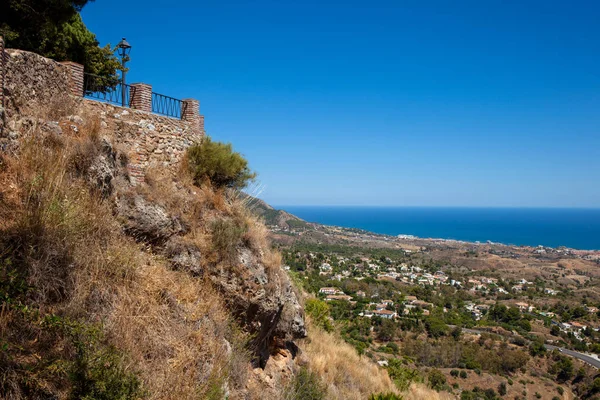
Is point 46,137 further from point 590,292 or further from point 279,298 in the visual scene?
point 590,292

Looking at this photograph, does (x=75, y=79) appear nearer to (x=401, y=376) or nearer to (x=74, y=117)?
(x=74, y=117)

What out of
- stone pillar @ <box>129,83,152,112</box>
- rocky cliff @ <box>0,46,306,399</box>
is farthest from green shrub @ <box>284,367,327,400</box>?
stone pillar @ <box>129,83,152,112</box>

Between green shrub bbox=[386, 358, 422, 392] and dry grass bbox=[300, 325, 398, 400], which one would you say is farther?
green shrub bbox=[386, 358, 422, 392]

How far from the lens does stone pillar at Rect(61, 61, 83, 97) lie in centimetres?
655

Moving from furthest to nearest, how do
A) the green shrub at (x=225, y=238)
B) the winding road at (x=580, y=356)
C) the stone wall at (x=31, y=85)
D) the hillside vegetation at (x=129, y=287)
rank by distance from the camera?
1. the winding road at (x=580, y=356)
2. the green shrub at (x=225, y=238)
3. the stone wall at (x=31, y=85)
4. the hillside vegetation at (x=129, y=287)

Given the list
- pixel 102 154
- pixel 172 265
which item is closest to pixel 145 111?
pixel 102 154

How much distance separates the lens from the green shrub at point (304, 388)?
625 centimetres

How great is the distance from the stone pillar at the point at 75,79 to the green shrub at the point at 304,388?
641cm

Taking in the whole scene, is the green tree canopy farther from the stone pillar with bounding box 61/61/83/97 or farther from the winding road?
the winding road

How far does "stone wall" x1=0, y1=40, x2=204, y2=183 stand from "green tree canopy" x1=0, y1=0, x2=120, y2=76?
130 cm

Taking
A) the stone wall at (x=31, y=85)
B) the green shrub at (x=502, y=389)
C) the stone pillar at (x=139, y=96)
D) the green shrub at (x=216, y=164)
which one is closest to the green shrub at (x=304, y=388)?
the green shrub at (x=216, y=164)

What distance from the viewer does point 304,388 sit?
6617 millimetres

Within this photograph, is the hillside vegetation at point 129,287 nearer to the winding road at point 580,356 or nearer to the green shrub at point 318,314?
the green shrub at point 318,314

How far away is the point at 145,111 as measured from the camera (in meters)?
8.01
